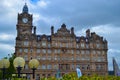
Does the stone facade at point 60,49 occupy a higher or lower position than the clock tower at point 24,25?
lower

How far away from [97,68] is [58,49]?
47.2 ft

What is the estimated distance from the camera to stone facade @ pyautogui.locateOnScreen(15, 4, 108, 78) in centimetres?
7681

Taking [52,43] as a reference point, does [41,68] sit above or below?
below

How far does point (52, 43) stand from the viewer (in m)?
78.2

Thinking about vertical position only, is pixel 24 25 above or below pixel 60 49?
above

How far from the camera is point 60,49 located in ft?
259

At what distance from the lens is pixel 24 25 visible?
7819 cm

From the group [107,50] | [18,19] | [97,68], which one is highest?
[18,19]

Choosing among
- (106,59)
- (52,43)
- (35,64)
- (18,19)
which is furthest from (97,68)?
(35,64)

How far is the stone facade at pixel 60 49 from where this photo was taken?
76812 millimetres

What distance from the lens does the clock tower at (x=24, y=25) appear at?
252ft

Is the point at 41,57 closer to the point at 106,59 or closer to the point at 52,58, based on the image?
the point at 52,58

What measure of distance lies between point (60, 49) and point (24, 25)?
1347 centimetres

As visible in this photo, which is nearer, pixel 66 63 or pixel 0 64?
pixel 0 64
